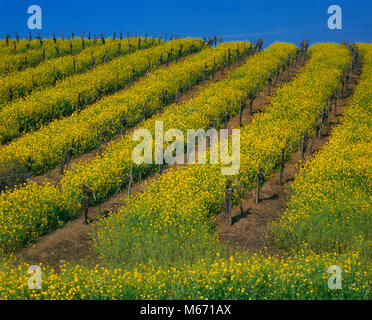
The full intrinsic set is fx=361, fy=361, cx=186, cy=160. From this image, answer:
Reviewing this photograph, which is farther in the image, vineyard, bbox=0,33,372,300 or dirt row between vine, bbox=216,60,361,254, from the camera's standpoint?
dirt row between vine, bbox=216,60,361,254

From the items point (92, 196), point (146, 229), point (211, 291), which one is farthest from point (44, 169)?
point (211, 291)

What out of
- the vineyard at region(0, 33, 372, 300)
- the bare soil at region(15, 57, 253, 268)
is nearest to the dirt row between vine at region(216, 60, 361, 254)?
the vineyard at region(0, 33, 372, 300)

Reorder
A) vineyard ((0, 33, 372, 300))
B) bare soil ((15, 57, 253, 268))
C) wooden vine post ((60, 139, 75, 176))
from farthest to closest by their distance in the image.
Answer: wooden vine post ((60, 139, 75, 176))
bare soil ((15, 57, 253, 268))
vineyard ((0, 33, 372, 300))

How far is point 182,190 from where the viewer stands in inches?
709

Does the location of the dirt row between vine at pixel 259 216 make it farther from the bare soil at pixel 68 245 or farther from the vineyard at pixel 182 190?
the bare soil at pixel 68 245

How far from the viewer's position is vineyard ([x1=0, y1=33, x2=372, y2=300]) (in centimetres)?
1079

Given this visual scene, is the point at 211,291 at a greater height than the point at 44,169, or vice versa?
the point at 44,169

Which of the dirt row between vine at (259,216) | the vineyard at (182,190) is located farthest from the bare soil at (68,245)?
the dirt row between vine at (259,216)

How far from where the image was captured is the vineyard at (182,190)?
425 inches

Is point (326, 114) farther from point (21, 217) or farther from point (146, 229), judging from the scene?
point (21, 217)

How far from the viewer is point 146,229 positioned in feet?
50.6

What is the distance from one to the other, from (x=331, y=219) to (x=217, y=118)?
17.1m

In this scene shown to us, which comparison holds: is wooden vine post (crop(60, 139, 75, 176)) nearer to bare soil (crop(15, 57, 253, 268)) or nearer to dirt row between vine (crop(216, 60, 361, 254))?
bare soil (crop(15, 57, 253, 268))
